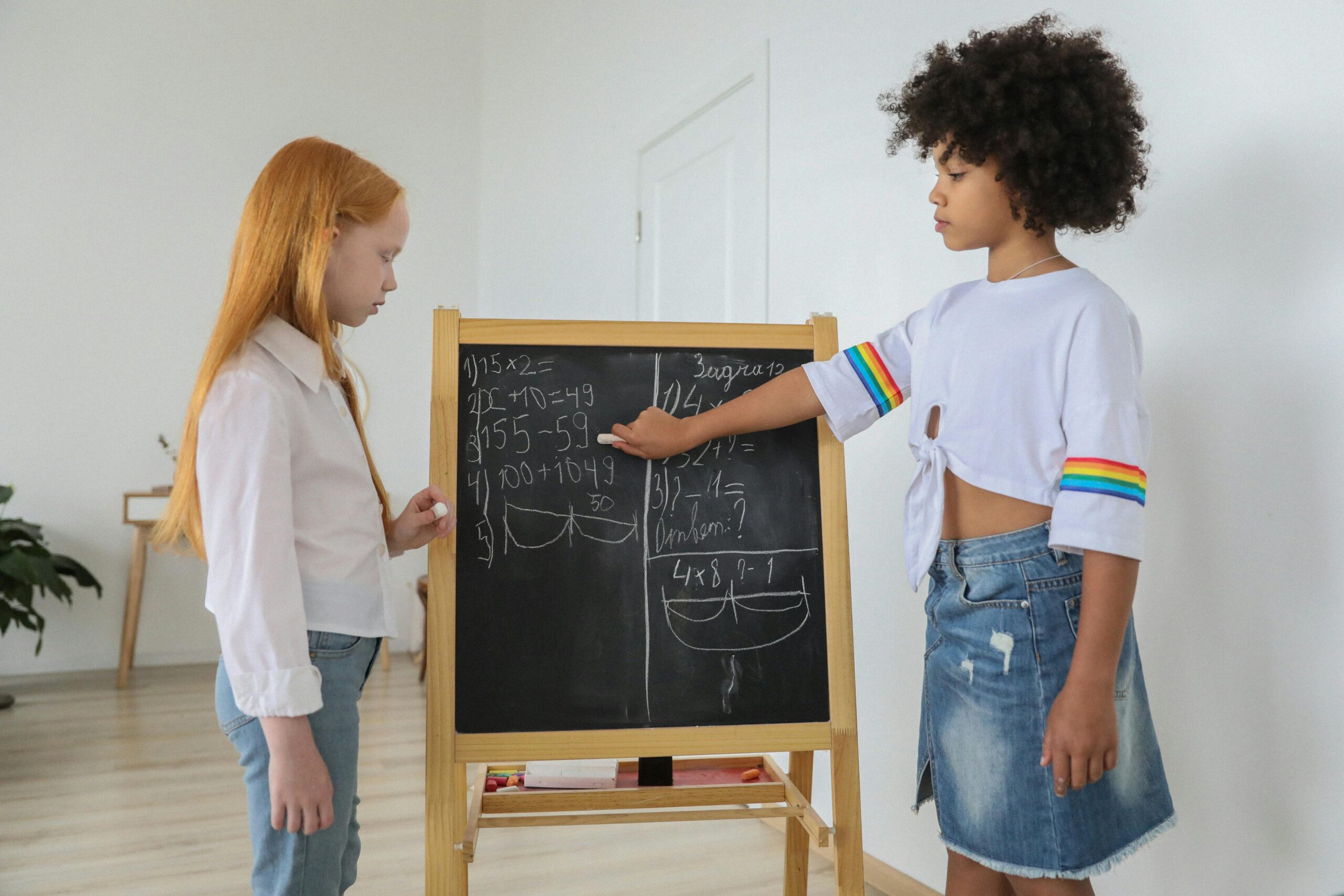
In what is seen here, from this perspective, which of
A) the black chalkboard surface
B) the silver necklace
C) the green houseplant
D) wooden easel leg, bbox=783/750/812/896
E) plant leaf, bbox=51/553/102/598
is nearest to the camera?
the silver necklace

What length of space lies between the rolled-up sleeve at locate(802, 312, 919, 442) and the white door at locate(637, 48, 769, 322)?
1197 millimetres

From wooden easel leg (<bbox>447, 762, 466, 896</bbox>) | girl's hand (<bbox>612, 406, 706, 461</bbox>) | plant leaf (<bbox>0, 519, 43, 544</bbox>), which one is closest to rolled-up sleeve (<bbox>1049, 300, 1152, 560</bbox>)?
girl's hand (<bbox>612, 406, 706, 461</bbox>)

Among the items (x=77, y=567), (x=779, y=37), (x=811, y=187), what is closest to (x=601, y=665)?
(x=811, y=187)

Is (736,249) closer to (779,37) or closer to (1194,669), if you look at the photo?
(779,37)

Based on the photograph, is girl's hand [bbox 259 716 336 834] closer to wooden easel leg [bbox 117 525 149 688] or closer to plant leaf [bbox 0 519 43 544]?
plant leaf [bbox 0 519 43 544]

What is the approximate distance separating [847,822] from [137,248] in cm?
441

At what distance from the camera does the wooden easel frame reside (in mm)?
1384

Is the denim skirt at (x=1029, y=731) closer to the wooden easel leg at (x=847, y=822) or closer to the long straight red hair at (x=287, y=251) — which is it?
the wooden easel leg at (x=847, y=822)

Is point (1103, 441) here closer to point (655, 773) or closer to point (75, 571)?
point (655, 773)

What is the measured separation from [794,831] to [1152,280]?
1134 millimetres

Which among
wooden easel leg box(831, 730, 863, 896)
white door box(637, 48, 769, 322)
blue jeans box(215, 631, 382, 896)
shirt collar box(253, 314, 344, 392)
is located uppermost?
white door box(637, 48, 769, 322)

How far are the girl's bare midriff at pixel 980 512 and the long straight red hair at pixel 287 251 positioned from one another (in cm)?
80

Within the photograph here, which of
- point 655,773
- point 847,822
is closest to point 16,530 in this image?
point 655,773

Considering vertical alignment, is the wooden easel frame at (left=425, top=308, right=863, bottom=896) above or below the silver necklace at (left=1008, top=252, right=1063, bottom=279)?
below
